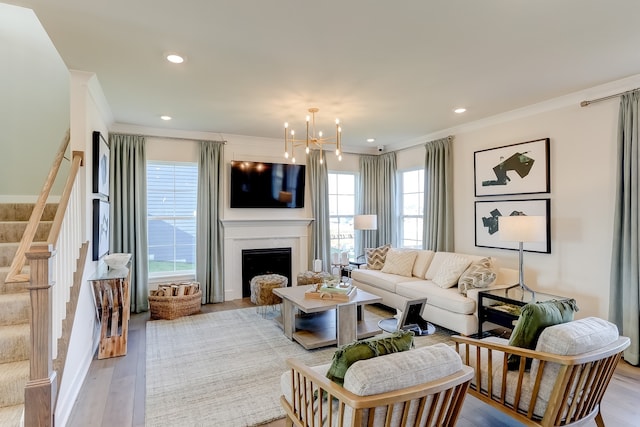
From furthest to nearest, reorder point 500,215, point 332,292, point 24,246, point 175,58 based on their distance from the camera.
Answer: point 500,215
point 332,292
point 175,58
point 24,246

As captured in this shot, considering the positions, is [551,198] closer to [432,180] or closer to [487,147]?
[487,147]

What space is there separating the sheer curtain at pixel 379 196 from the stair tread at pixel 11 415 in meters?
5.33

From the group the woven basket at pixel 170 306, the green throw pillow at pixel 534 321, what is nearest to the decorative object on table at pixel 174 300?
the woven basket at pixel 170 306

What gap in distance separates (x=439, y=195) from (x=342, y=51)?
328 cm

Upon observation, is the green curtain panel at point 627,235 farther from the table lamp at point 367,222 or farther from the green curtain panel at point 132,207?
the green curtain panel at point 132,207

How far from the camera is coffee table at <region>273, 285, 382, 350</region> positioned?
3.62 metres

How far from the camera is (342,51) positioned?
9.00 ft

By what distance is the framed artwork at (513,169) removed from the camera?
4094 millimetres

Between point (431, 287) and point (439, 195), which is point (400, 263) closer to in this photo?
point (431, 287)

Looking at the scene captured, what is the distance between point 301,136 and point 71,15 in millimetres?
3775

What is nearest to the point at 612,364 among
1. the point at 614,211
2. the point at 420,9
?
the point at 614,211

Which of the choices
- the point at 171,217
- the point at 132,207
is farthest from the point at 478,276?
the point at 132,207

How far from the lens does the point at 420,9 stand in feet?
7.13

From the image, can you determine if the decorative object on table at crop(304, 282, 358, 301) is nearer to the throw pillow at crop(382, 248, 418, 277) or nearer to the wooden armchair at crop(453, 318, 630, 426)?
the throw pillow at crop(382, 248, 418, 277)
